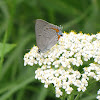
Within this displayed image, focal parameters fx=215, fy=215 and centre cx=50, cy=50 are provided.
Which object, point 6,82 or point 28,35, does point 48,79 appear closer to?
point 6,82

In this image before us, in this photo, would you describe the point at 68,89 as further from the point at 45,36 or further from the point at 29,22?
→ the point at 29,22

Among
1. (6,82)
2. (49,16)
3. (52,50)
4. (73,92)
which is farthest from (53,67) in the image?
(49,16)

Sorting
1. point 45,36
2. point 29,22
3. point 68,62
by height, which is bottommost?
point 68,62

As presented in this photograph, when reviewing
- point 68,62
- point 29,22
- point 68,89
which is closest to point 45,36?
point 68,62

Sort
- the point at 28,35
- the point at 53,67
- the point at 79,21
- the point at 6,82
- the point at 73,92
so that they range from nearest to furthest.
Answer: the point at 73,92, the point at 53,67, the point at 6,82, the point at 28,35, the point at 79,21

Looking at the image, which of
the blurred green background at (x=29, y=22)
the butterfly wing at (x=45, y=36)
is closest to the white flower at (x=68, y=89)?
the butterfly wing at (x=45, y=36)
